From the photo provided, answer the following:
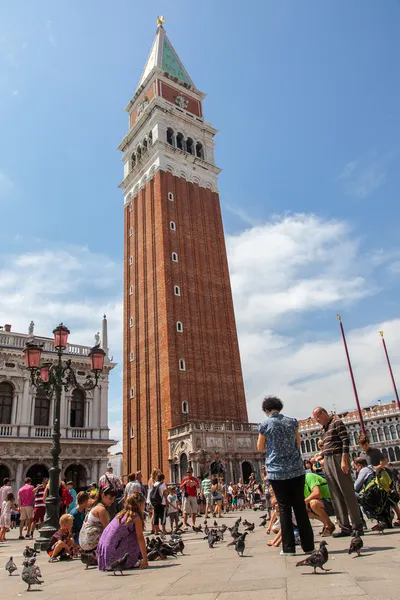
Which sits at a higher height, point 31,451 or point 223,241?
point 223,241

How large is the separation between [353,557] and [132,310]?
35593 millimetres

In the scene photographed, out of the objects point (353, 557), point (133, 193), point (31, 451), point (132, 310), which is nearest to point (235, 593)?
point (353, 557)

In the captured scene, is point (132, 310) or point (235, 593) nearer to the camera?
point (235, 593)

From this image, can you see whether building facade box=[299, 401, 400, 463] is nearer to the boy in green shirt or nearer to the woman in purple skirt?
the boy in green shirt

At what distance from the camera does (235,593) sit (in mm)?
3830

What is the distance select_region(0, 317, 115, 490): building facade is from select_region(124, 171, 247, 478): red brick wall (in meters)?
5.02

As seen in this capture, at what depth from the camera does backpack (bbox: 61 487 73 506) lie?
1275 cm

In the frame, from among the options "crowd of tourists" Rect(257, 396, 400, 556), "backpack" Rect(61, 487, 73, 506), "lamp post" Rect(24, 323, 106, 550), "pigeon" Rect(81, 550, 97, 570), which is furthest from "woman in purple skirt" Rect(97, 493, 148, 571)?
"backpack" Rect(61, 487, 73, 506)

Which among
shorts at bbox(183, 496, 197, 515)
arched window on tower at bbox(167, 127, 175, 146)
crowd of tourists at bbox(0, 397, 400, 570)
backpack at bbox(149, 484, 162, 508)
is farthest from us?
arched window on tower at bbox(167, 127, 175, 146)

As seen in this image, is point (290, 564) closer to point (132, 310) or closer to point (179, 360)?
point (179, 360)

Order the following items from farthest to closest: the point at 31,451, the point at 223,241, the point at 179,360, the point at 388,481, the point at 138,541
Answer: the point at 223,241 → the point at 179,360 → the point at 31,451 → the point at 388,481 → the point at 138,541

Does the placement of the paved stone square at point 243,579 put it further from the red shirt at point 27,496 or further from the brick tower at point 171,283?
the brick tower at point 171,283

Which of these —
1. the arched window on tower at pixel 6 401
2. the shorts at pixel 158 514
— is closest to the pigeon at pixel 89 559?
the shorts at pixel 158 514

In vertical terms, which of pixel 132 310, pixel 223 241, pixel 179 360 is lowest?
pixel 179 360
